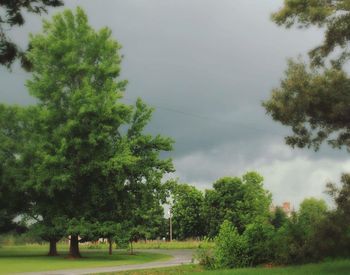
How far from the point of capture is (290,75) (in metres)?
19.4

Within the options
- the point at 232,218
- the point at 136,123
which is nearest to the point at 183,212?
the point at 232,218

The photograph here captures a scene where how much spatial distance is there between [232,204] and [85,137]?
47587 millimetres

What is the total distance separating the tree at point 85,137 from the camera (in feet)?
136

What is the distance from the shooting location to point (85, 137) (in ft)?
139

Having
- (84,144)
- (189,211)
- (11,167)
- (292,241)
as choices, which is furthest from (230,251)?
(189,211)

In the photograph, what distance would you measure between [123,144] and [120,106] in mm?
2996

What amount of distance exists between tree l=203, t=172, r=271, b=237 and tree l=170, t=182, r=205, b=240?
5.34 metres

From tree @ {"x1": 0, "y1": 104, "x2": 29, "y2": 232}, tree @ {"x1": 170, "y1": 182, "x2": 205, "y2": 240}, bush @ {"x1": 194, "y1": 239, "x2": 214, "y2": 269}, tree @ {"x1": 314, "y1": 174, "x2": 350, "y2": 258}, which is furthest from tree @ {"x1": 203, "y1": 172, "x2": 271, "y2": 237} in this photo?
tree @ {"x1": 314, "y1": 174, "x2": 350, "y2": 258}

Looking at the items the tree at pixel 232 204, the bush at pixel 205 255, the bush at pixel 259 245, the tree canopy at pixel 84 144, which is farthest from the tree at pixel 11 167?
the tree at pixel 232 204

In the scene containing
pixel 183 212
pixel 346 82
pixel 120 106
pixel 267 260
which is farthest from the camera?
pixel 183 212

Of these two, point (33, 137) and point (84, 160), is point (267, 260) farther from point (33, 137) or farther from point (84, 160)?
point (33, 137)

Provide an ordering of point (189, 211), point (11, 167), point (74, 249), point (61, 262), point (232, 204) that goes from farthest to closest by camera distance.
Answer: point (189, 211) → point (232, 204) → point (11, 167) → point (74, 249) → point (61, 262)

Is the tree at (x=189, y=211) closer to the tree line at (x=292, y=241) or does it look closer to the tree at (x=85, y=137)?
the tree at (x=85, y=137)

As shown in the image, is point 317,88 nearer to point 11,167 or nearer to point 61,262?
point 61,262
